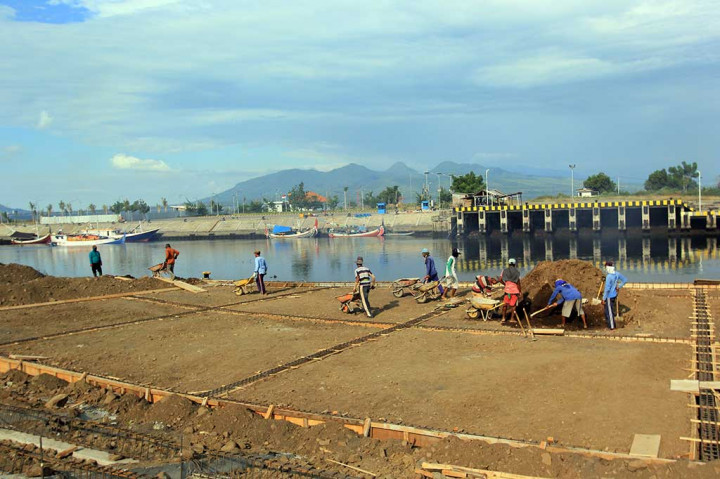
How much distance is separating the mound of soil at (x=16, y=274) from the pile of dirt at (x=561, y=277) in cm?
1835

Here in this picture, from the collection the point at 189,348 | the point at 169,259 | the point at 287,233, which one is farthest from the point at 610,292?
the point at 287,233

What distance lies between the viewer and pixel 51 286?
21094mm

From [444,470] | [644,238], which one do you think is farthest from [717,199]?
[444,470]

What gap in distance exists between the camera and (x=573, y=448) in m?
6.63

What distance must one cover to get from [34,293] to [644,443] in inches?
766

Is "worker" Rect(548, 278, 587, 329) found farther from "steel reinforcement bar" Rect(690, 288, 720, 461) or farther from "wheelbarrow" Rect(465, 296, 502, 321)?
"steel reinforcement bar" Rect(690, 288, 720, 461)

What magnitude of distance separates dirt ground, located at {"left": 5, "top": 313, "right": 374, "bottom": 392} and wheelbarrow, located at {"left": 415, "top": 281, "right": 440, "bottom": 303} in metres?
3.40

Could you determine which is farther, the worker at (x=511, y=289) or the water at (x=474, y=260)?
the water at (x=474, y=260)

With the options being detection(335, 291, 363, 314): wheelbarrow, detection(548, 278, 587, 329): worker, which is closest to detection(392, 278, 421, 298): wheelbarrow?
detection(335, 291, 363, 314): wheelbarrow

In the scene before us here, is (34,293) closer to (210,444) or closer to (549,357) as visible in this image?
(210,444)

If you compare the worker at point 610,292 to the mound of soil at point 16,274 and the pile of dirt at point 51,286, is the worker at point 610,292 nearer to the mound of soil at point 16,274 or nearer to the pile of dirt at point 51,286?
the pile of dirt at point 51,286

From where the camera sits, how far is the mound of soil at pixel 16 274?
2338 cm

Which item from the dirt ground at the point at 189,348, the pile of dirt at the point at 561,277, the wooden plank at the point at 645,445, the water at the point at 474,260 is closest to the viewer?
the wooden plank at the point at 645,445

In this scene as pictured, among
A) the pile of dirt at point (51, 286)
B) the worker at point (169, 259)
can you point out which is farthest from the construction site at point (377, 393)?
the worker at point (169, 259)
